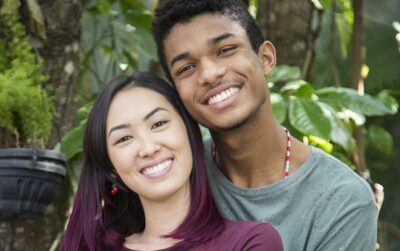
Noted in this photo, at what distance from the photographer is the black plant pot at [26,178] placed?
2691 mm

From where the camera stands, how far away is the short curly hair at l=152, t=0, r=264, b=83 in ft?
7.89

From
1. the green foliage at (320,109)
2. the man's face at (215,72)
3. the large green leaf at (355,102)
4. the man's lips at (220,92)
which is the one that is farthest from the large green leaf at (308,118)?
the man's lips at (220,92)

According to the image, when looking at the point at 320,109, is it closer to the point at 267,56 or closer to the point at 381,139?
the point at 267,56

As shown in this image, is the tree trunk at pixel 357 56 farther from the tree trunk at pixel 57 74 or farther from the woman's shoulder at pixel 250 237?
the woman's shoulder at pixel 250 237

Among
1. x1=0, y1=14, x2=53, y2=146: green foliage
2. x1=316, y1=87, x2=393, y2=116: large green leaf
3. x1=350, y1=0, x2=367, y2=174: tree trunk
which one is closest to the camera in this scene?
A: x1=0, y1=14, x2=53, y2=146: green foliage

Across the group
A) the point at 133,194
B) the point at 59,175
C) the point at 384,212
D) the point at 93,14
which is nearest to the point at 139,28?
the point at 93,14

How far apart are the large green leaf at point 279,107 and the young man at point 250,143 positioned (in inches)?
18.1

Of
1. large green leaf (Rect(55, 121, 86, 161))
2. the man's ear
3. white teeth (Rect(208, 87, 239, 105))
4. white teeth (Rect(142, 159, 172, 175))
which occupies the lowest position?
large green leaf (Rect(55, 121, 86, 161))

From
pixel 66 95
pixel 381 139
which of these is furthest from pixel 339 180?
pixel 381 139

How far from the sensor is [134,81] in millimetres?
2369

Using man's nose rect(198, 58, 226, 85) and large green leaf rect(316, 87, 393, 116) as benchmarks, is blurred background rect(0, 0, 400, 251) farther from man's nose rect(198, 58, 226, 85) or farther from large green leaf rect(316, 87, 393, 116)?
man's nose rect(198, 58, 226, 85)

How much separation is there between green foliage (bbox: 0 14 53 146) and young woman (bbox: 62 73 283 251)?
19.8 inches

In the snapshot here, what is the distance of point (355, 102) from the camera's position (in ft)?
10.9

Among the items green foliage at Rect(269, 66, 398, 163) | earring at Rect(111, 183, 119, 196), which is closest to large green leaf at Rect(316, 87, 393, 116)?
green foliage at Rect(269, 66, 398, 163)
